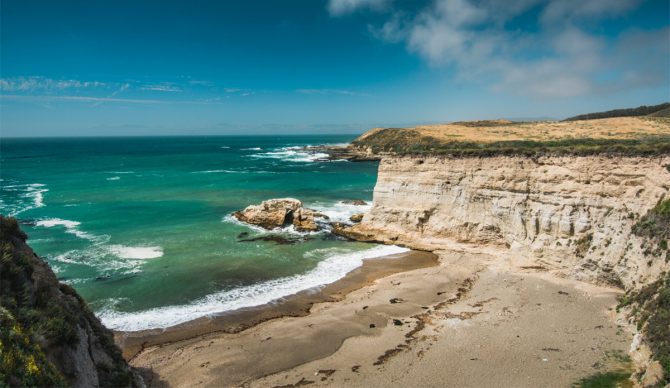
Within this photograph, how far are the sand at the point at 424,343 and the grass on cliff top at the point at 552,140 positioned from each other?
737cm

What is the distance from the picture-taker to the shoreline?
1534 cm

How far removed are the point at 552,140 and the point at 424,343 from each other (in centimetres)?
3849

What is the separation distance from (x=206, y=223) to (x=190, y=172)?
40.7 m

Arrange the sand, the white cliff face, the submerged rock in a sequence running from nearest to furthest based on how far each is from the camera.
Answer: the sand < the white cliff face < the submerged rock

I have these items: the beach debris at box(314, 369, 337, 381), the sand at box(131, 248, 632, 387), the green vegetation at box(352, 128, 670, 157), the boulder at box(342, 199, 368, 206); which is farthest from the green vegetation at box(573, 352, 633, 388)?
the boulder at box(342, 199, 368, 206)

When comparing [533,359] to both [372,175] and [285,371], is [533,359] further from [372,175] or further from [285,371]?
[372,175]

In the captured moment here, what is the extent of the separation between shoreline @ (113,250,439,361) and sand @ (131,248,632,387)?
452mm

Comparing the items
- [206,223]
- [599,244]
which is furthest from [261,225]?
[599,244]

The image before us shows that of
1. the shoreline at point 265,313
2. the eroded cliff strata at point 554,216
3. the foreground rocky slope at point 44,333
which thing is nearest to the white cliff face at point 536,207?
the eroded cliff strata at point 554,216

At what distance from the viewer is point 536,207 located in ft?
72.3

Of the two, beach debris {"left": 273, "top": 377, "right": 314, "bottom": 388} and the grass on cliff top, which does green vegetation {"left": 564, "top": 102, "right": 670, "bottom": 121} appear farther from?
beach debris {"left": 273, "top": 377, "right": 314, "bottom": 388}

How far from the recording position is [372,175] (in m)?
64.7

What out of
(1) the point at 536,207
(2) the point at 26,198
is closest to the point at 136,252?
(1) the point at 536,207

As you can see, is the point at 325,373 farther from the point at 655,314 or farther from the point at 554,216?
the point at 554,216
